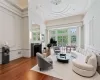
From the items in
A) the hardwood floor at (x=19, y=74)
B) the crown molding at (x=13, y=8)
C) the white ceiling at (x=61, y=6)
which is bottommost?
the hardwood floor at (x=19, y=74)

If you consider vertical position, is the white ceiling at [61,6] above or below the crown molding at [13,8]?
above

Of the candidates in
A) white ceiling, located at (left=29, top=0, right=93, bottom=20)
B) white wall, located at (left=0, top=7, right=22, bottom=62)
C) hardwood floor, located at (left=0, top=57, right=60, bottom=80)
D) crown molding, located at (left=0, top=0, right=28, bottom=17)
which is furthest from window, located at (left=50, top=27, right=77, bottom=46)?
hardwood floor, located at (left=0, top=57, right=60, bottom=80)

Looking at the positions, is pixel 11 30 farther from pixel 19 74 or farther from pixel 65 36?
pixel 65 36

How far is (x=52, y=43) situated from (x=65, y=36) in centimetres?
187

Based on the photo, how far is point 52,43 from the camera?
879 cm

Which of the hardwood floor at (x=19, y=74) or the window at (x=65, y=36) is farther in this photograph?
the window at (x=65, y=36)

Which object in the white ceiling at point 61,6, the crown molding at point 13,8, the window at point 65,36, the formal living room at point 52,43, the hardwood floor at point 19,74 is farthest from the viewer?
the window at point 65,36

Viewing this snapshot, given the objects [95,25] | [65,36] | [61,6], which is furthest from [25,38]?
[65,36]

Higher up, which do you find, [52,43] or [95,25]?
[95,25]

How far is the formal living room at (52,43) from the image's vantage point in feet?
9.07

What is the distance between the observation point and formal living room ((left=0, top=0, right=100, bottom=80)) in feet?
9.07

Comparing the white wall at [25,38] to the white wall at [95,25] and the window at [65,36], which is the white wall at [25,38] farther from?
the window at [65,36]

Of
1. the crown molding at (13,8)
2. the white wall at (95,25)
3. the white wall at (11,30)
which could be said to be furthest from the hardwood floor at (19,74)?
the crown molding at (13,8)

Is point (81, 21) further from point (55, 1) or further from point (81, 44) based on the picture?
point (55, 1)
